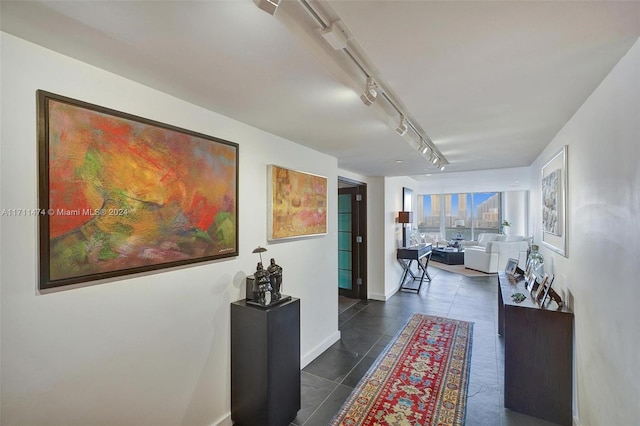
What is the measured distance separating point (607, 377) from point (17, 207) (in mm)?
2928

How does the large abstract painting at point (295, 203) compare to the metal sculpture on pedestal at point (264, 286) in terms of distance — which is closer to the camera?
the metal sculpture on pedestal at point (264, 286)

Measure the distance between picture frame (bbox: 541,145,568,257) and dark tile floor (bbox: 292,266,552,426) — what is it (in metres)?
1.36

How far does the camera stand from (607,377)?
60.4 inches

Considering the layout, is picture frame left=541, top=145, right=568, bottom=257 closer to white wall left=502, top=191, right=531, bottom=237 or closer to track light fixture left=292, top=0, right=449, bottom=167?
track light fixture left=292, top=0, right=449, bottom=167

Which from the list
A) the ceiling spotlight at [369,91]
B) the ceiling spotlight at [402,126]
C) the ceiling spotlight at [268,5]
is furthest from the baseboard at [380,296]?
the ceiling spotlight at [268,5]

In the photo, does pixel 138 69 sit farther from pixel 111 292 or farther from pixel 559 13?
pixel 559 13

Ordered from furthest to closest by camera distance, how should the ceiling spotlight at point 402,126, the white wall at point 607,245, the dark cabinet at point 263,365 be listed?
1. the ceiling spotlight at point 402,126
2. the dark cabinet at point 263,365
3. the white wall at point 607,245

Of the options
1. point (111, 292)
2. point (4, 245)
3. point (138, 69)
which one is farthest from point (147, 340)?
point (138, 69)

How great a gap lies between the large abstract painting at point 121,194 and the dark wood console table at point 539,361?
2426mm

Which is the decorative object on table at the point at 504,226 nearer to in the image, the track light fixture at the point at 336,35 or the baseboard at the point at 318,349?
the baseboard at the point at 318,349

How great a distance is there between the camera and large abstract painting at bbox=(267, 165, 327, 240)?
8.37 ft

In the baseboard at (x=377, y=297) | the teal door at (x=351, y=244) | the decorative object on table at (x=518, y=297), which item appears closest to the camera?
the decorative object on table at (x=518, y=297)

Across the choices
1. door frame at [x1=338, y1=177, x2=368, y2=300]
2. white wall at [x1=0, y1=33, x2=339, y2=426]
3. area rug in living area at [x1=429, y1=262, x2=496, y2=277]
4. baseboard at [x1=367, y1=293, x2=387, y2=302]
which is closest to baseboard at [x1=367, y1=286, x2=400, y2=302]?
baseboard at [x1=367, y1=293, x2=387, y2=302]

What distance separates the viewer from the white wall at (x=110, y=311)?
1191 mm
